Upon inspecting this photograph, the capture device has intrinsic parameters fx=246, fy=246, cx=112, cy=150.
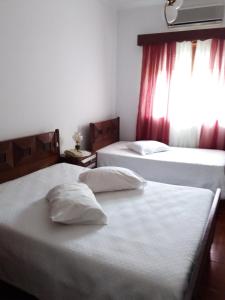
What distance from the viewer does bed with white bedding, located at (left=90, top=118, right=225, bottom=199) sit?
271 cm

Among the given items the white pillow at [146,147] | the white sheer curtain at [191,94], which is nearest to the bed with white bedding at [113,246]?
the white pillow at [146,147]

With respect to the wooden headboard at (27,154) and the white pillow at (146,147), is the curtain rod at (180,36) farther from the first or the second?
the wooden headboard at (27,154)

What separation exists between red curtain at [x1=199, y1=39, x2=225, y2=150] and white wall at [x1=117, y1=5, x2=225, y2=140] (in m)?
0.81

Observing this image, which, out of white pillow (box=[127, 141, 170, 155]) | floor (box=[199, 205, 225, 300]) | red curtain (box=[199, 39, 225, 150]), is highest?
red curtain (box=[199, 39, 225, 150])

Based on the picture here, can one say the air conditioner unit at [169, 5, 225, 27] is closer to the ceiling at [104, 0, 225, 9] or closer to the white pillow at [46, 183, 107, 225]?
the ceiling at [104, 0, 225, 9]

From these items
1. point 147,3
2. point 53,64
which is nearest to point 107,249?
point 53,64

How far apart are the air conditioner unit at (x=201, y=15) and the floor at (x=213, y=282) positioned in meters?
2.68

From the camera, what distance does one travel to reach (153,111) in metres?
3.89

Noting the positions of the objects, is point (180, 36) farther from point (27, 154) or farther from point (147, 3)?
point (27, 154)

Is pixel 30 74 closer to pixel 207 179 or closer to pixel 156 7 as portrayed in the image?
pixel 207 179

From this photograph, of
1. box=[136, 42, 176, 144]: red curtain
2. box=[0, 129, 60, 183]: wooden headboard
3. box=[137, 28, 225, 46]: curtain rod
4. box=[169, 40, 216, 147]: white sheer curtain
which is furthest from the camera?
box=[136, 42, 176, 144]: red curtain

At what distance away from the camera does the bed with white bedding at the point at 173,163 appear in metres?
2.71

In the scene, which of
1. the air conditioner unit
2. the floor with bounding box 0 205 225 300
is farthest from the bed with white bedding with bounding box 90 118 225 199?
the air conditioner unit

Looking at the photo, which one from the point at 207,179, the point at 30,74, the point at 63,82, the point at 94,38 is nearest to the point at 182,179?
the point at 207,179
